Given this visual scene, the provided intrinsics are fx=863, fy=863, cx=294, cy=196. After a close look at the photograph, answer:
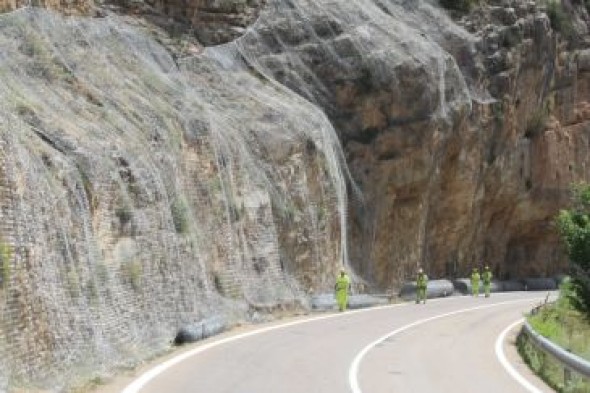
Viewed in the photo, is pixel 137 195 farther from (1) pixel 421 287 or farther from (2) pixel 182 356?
(1) pixel 421 287

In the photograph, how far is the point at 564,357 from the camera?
12219mm

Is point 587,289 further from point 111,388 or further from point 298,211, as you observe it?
point 111,388

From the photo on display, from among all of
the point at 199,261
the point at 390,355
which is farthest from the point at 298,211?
the point at 390,355

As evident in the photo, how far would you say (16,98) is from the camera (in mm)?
17141

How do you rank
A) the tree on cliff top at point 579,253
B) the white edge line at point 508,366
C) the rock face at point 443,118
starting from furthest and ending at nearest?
the rock face at point 443,118 < the tree on cliff top at point 579,253 < the white edge line at point 508,366

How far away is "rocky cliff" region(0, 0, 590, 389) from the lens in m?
14.1

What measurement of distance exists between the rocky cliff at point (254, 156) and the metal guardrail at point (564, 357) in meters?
6.80

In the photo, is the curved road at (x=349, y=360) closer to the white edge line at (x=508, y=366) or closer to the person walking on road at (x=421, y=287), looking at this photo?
the white edge line at (x=508, y=366)

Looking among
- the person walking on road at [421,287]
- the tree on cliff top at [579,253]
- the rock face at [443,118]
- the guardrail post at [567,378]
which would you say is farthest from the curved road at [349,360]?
the rock face at [443,118]

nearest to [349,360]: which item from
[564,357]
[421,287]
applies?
[564,357]

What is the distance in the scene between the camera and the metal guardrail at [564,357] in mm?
11109

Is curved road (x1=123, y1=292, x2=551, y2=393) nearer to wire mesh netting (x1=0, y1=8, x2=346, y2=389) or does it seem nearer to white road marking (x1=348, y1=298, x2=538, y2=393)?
white road marking (x1=348, y1=298, x2=538, y2=393)

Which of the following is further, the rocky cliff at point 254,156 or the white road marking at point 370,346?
the rocky cliff at point 254,156

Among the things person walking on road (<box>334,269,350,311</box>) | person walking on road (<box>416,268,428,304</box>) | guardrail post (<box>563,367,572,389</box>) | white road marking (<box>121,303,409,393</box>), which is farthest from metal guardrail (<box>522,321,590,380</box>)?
person walking on road (<box>416,268,428,304</box>)
